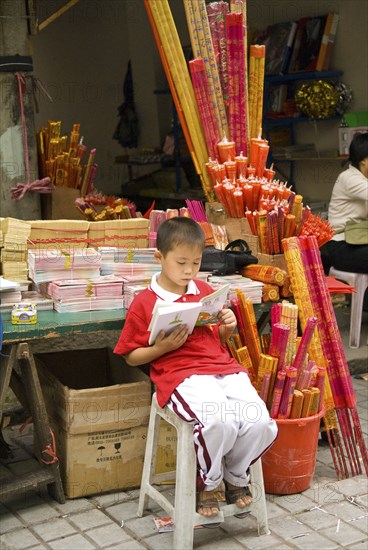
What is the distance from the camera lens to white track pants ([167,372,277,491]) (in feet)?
12.4

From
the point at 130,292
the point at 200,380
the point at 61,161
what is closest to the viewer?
the point at 200,380

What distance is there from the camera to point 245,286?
15.2ft

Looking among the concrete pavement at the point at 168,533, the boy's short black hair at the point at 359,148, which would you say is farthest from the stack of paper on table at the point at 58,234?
the boy's short black hair at the point at 359,148

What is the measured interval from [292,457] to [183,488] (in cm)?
78

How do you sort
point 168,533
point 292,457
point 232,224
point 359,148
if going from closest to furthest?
point 168,533 < point 292,457 < point 232,224 < point 359,148

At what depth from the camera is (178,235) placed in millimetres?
3953

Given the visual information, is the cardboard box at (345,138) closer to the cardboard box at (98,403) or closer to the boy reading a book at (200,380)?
the cardboard box at (98,403)

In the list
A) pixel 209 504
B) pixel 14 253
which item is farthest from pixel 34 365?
pixel 209 504

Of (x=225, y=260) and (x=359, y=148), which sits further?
(x=359, y=148)

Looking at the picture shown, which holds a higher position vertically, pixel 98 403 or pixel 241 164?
pixel 241 164

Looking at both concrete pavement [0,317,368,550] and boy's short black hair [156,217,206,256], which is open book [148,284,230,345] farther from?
concrete pavement [0,317,368,550]

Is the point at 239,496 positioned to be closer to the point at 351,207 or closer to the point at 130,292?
the point at 130,292

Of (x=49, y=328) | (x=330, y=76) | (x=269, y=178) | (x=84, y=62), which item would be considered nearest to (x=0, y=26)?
(x=269, y=178)

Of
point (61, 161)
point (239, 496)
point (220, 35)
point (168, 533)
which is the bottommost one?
point (168, 533)
